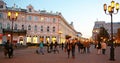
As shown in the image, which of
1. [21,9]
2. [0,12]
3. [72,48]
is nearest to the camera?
[72,48]

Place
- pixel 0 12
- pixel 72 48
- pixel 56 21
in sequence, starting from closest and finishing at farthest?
1. pixel 72 48
2. pixel 0 12
3. pixel 56 21

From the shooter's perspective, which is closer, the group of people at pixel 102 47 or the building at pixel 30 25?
the group of people at pixel 102 47

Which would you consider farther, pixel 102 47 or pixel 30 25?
pixel 30 25

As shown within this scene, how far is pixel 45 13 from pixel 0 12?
17333 mm

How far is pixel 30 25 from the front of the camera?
9531cm

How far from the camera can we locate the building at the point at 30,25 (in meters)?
88.8

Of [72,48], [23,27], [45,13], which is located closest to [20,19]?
[23,27]

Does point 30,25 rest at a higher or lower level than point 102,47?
higher

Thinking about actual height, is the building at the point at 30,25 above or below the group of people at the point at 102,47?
above

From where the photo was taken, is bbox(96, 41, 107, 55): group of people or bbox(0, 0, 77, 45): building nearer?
bbox(96, 41, 107, 55): group of people

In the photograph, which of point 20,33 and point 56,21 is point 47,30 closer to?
point 56,21

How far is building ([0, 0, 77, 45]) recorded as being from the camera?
88.8 meters

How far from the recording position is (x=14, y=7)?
91750 mm

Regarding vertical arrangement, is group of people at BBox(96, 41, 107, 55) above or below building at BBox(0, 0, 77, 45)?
below
